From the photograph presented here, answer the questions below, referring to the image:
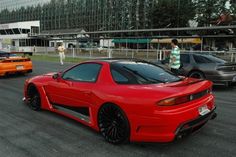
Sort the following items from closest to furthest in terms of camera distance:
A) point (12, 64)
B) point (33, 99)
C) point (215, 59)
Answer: point (33, 99)
point (215, 59)
point (12, 64)

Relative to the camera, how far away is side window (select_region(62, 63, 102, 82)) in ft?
16.9

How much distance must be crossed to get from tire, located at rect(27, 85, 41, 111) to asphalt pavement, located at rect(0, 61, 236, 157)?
209mm

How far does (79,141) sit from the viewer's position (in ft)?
15.4

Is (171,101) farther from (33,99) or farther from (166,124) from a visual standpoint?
(33,99)

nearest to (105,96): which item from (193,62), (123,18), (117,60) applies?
(117,60)

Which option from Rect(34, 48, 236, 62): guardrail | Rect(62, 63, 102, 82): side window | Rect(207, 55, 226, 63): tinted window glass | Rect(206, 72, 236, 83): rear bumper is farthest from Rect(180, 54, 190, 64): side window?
Rect(34, 48, 236, 62): guardrail

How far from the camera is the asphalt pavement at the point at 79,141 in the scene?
419cm

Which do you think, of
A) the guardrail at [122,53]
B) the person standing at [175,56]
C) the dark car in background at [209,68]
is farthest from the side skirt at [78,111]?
the guardrail at [122,53]

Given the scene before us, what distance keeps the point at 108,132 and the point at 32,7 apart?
10538 centimetres

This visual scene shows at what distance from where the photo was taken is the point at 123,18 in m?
69.9

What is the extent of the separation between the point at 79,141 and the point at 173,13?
60.9 metres

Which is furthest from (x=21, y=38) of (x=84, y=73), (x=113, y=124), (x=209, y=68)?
(x=113, y=124)

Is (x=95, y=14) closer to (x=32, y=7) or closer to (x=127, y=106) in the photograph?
(x=32, y=7)

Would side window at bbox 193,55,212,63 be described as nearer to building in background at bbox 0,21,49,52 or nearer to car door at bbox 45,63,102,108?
car door at bbox 45,63,102,108
